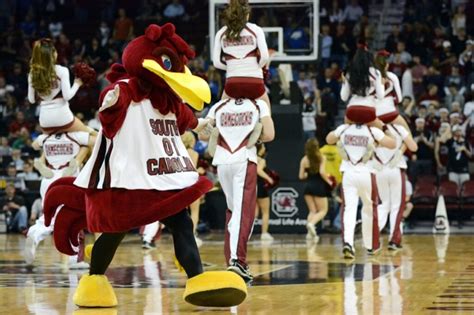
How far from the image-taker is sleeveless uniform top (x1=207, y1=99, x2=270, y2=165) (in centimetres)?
1053

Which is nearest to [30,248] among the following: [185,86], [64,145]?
[64,145]

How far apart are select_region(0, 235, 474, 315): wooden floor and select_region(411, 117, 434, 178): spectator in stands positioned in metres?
6.78

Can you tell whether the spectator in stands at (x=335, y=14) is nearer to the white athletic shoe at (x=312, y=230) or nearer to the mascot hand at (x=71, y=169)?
the white athletic shoe at (x=312, y=230)

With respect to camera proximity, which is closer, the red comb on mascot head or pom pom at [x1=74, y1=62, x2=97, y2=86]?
the red comb on mascot head

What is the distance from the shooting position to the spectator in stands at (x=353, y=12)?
28.6m

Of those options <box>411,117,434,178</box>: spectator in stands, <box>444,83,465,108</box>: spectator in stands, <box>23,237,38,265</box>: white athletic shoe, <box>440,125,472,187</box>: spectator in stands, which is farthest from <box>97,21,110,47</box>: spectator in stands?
<box>23,237,38,265</box>: white athletic shoe

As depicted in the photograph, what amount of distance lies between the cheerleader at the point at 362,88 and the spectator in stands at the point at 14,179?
9.98m

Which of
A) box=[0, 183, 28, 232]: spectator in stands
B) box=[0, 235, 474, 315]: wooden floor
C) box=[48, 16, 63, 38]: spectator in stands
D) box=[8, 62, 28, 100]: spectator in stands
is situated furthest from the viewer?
box=[48, 16, 63, 38]: spectator in stands

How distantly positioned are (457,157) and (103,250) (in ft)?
48.9

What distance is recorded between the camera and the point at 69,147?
12336 mm

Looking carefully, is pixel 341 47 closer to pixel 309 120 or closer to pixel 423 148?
pixel 309 120

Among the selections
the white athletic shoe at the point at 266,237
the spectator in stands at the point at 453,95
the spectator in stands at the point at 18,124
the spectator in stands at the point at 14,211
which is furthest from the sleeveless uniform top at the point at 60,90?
the spectator in stands at the point at 453,95

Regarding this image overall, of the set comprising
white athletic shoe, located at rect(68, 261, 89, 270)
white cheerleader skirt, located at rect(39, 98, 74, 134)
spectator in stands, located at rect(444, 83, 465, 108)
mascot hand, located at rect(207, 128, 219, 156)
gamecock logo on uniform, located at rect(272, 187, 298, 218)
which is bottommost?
gamecock logo on uniform, located at rect(272, 187, 298, 218)

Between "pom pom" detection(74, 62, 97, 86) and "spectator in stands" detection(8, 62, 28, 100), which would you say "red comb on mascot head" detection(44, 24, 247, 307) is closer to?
"pom pom" detection(74, 62, 97, 86)
